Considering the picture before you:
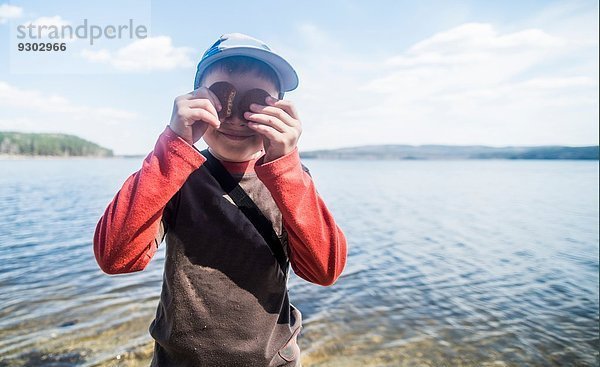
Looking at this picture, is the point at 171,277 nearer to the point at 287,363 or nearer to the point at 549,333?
the point at 287,363

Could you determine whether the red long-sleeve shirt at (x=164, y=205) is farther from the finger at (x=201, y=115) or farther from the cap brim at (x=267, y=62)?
the cap brim at (x=267, y=62)

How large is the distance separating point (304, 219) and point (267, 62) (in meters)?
0.96

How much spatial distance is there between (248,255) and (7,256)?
11749 millimetres

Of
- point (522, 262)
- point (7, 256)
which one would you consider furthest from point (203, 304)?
point (522, 262)

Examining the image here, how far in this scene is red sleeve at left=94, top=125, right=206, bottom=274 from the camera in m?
1.91

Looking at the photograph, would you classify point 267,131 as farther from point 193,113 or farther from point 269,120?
point 193,113

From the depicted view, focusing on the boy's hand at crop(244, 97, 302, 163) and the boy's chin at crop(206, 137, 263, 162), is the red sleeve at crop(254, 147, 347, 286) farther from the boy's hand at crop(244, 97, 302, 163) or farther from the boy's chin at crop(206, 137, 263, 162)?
the boy's chin at crop(206, 137, 263, 162)

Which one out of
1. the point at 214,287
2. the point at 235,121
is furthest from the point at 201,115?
the point at 214,287

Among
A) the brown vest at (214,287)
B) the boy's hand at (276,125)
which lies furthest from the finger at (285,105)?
the brown vest at (214,287)

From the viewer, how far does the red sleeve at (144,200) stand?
75.2 inches

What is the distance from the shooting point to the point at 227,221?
7.34 ft

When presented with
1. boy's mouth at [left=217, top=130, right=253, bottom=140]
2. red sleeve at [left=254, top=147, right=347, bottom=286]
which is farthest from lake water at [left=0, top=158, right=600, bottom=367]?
boy's mouth at [left=217, top=130, right=253, bottom=140]

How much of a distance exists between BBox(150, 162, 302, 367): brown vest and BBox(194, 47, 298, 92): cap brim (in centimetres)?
63

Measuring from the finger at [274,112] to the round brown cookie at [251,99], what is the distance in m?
0.03
